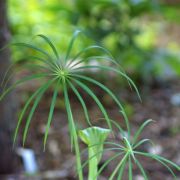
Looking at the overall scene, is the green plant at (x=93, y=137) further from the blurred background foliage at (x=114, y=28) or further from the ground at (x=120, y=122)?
the blurred background foliage at (x=114, y=28)

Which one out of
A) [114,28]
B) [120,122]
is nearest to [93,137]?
[120,122]

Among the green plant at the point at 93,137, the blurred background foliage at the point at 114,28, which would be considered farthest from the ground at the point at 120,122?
the green plant at the point at 93,137

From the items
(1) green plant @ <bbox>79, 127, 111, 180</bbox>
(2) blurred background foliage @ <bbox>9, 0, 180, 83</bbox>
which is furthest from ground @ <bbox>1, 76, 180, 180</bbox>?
(1) green plant @ <bbox>79, 127, 111, 180</bbox>

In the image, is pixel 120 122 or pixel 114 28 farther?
pixel 114 28

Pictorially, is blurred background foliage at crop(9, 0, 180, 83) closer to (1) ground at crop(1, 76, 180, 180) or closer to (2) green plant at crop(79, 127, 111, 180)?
(1) ground at crop(1, 76, 180, 180)

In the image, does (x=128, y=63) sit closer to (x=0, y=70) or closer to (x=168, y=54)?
(x=168, y=54)

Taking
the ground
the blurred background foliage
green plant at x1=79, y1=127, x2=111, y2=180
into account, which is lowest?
green plant at x1=79, y1=127, x2=111, y2=180

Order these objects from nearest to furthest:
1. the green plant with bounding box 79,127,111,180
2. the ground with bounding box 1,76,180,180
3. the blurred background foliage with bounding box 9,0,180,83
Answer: the green plant with bounding box 79,127,111,180 < the ground with bounding box 1,76,180,180 < the blurred background foliage with bounding box 9,0,180,83

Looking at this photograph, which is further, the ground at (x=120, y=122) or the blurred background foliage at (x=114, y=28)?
the blurred background foliage at (x=114, y=28)

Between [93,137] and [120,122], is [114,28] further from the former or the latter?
[93,137]

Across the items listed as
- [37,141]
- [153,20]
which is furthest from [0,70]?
[153,20]

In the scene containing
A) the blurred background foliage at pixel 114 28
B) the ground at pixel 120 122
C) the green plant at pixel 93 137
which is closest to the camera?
the green plant at pixel 93 137

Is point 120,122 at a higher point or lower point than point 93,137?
higher

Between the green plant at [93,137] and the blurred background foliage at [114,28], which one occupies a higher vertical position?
the blurred background foliage at [114,28]
